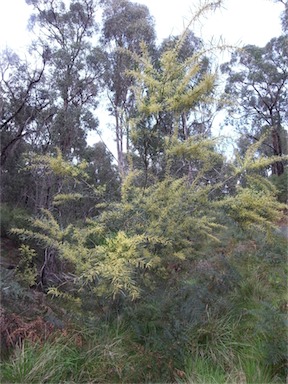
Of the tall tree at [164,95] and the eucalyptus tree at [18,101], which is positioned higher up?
the eucalyptus tree at [18,101]

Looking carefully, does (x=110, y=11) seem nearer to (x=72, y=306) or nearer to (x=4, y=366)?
(x=72, y=306)

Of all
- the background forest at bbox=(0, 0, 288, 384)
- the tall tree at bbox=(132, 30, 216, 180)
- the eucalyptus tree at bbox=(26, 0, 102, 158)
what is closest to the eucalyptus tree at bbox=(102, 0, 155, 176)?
the eucalyptus tree at bbox=(26, 0, 102, 158)

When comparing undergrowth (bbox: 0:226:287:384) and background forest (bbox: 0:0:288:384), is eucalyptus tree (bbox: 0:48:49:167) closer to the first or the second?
background forest (bbox: 0:0:288:384)

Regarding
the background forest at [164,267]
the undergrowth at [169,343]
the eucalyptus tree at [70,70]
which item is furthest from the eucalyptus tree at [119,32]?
the undergrowth at [169,343]

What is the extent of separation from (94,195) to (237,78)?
13.2 m

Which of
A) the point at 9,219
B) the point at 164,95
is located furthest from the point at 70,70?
the point at 164,95

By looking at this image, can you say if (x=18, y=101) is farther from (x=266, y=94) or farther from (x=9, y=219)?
(x=266, y=94)

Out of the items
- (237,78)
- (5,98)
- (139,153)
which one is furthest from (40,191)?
(237,78)

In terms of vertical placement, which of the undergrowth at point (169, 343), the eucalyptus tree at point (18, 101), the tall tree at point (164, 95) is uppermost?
the eucalyptus tree at point (18, 101)

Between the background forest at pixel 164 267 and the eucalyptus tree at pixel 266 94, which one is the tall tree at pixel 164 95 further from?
the eucalyptus tree at pixel 266 94

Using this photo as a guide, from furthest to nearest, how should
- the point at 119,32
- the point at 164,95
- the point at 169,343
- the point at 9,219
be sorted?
the point at 119,32
the point at 9,219
the point at 164,95
the point at 169,343

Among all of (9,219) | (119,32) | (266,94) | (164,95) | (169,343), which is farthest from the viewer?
(266,94)

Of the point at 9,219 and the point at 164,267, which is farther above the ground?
the point at 9,219

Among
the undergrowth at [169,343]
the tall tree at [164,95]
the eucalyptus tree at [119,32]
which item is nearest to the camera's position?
the undergrowth at [169,343]
